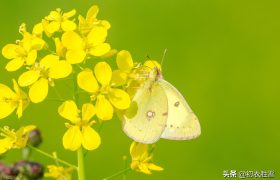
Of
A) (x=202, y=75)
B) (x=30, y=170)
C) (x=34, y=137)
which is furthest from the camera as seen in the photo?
(x=202, y=75)

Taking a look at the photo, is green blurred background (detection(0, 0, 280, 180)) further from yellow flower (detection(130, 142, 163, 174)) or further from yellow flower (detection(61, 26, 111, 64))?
Result: yellow flower (detection(61, 26, 111, 64))

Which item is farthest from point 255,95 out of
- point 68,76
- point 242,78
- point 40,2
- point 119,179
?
point 68,76

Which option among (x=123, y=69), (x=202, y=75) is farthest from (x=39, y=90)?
(x=202, y=75)

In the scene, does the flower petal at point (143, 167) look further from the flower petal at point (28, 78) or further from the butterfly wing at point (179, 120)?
the flower petal at point (28, 78)

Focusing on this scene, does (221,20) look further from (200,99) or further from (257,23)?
(200,99)

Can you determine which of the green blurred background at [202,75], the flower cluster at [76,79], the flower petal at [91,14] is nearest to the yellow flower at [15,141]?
the flower cluster at [76,79]

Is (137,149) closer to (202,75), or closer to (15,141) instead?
(15,141)
